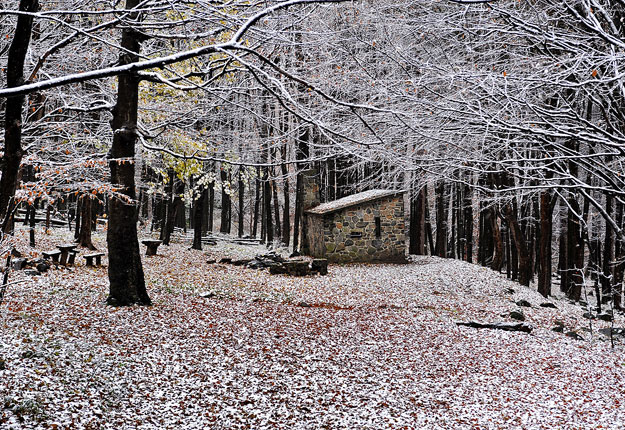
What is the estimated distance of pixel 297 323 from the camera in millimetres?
8664

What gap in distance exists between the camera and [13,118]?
12.5ft

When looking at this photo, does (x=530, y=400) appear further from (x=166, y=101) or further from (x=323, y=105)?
(x=166, y=101)

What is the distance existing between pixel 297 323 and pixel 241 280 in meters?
5.01

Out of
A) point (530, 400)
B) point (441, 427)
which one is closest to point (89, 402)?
point (441, 427)

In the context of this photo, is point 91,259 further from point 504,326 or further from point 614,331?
point 614,331

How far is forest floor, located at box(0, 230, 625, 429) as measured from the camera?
4.70 m

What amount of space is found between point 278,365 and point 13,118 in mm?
4444

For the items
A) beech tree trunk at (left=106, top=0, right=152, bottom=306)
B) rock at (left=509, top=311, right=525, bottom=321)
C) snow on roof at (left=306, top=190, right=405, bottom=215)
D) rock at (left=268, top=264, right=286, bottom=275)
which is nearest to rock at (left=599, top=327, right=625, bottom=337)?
rock at (left=509, top=311, right=525, bottom=321)

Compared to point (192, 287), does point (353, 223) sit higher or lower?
higher

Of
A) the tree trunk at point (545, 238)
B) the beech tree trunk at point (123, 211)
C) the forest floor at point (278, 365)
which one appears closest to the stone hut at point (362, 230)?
the tree trunk at point (545, 238)

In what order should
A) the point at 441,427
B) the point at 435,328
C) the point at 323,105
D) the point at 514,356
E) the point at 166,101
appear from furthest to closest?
the point at 323,105 → the point at 166,101 → the point at 435,328 → the point at 514,356 → the point at 441,427

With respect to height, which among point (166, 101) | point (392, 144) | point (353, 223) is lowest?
point (353, 223)

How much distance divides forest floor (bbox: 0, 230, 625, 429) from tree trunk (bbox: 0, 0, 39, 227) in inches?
78.1

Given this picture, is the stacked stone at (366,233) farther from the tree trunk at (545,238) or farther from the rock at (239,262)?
the tree trunk at (545,238)
